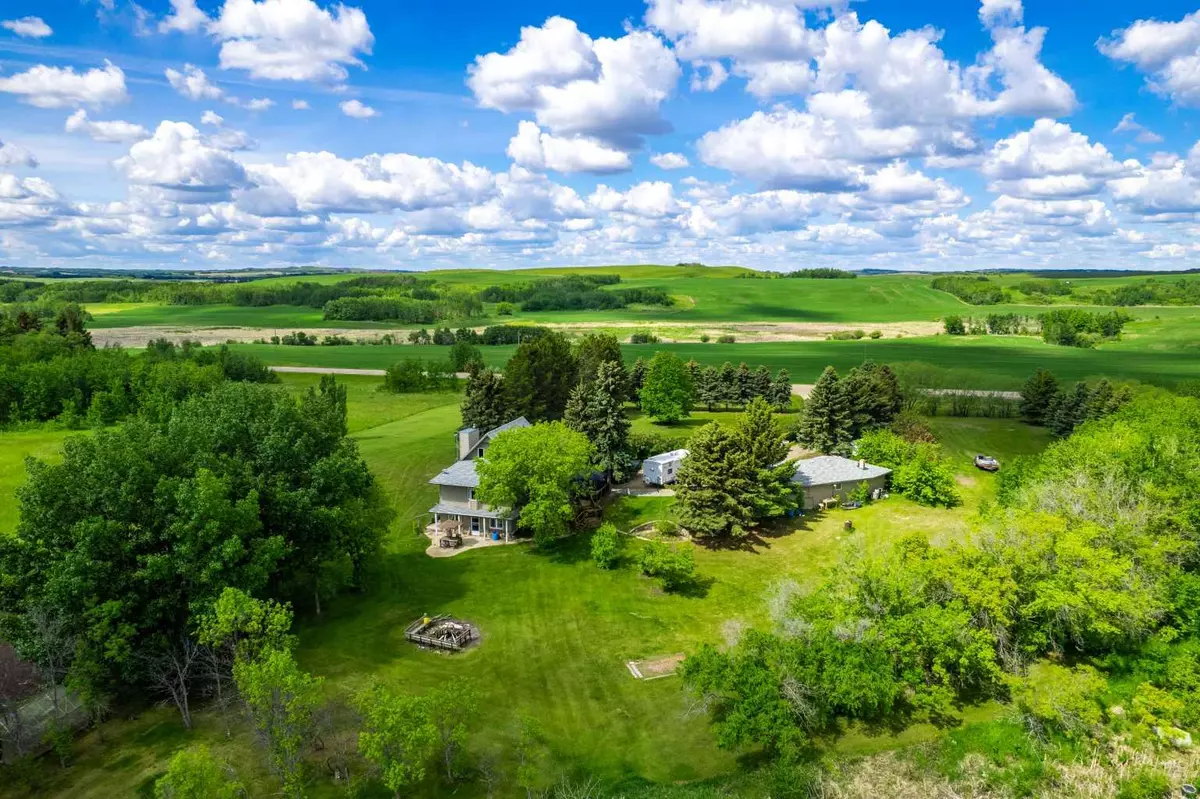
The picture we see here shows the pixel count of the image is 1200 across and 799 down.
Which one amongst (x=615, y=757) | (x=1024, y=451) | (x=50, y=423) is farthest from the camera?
(x=50, y=423)

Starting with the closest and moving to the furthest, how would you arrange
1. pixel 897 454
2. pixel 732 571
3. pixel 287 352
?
pixel 732 571, pixel 897 454, pixel 287 352

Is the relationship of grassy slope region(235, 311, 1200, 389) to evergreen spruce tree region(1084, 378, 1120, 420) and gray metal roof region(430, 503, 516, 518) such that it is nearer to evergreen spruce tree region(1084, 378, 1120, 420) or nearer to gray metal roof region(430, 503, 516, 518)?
evergreen spruce tree region(1084, 378, 1120, 420)

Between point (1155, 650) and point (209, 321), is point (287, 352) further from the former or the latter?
point (1155, 650)

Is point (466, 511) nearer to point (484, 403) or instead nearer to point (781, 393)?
point (484, 403)

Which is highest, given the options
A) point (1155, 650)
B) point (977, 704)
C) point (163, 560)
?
point (163, 560)

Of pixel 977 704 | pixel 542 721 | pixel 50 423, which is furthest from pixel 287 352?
pixel 977 704

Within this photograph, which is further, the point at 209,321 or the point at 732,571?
the point at 209,321

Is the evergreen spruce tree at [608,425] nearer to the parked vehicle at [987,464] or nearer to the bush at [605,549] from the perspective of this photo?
the bush at [605,549]
